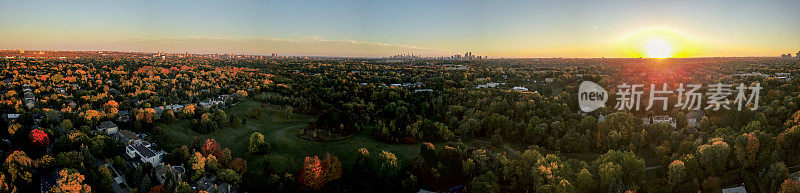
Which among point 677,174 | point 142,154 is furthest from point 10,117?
point 677,174

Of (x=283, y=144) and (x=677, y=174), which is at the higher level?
(x=677, y=174)

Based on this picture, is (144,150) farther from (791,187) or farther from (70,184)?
(791,187)

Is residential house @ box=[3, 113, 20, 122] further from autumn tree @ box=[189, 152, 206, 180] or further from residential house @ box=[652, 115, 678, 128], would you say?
residential house @ box=[652, 115, 678, 128]

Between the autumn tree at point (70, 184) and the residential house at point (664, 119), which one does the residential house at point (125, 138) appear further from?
the residential house at point (664, 119)

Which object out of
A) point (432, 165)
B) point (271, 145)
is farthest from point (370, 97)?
point (432, 165)

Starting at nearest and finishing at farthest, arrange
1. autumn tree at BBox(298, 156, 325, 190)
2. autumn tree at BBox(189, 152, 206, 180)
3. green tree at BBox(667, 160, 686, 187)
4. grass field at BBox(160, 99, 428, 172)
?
1. green tree at BBox(667, 160, 686, 187)
2. autumn tree at BBox(189, 152, 206, 180)
3. autumn tree at BBox(298, 156, 325, 190)
4. grass field at BBox(160, 99, 428, 172)

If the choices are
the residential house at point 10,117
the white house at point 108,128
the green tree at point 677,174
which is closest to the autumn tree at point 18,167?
the white house at point 108,128

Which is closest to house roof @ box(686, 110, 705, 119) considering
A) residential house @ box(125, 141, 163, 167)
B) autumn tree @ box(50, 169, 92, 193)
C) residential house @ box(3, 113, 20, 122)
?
residential house @ box(125, 141, 163, 167)

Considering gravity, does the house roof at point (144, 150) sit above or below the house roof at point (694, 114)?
below
